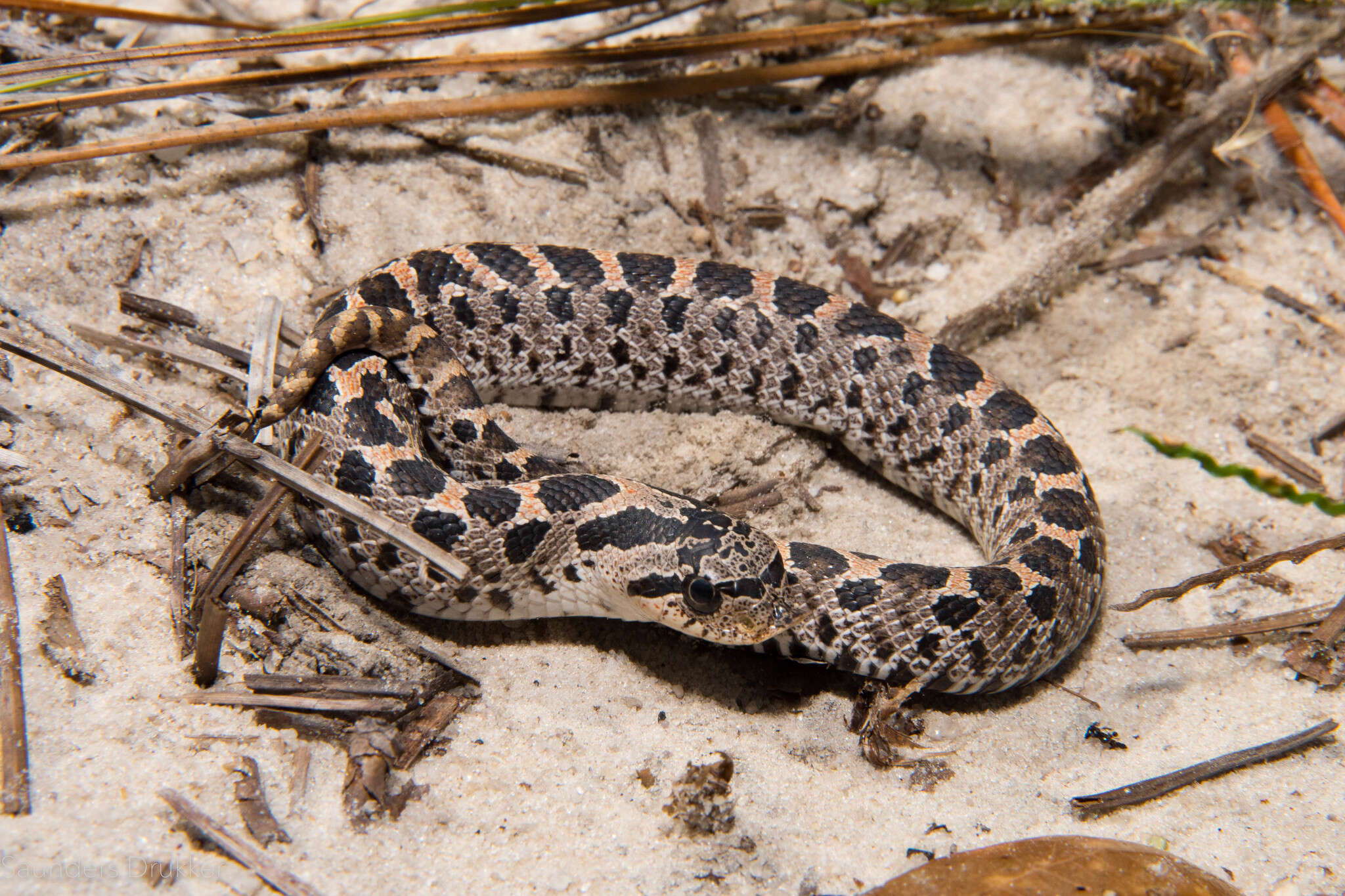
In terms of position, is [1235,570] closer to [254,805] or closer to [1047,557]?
[1047,557]

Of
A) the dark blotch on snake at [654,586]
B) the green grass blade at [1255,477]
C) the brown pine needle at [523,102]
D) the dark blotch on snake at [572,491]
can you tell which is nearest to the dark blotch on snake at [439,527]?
the dark blotch on snake at [572,491]

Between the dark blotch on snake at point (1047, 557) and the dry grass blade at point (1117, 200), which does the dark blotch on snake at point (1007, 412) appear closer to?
the dry grass blade at point (1117, 200)

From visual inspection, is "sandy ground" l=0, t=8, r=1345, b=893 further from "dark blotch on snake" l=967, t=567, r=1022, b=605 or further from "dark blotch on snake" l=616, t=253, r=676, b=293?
"dark blotch on snake" l=967, t=567, r=1022, b=605

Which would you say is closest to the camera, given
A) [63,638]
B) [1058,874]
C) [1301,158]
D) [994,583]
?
[1058,874]

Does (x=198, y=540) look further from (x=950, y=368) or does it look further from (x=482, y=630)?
(x=950, y=368)

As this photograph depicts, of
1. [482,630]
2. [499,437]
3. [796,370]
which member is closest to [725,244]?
[796,370]

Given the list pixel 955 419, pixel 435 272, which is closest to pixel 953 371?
pixel 955 419
